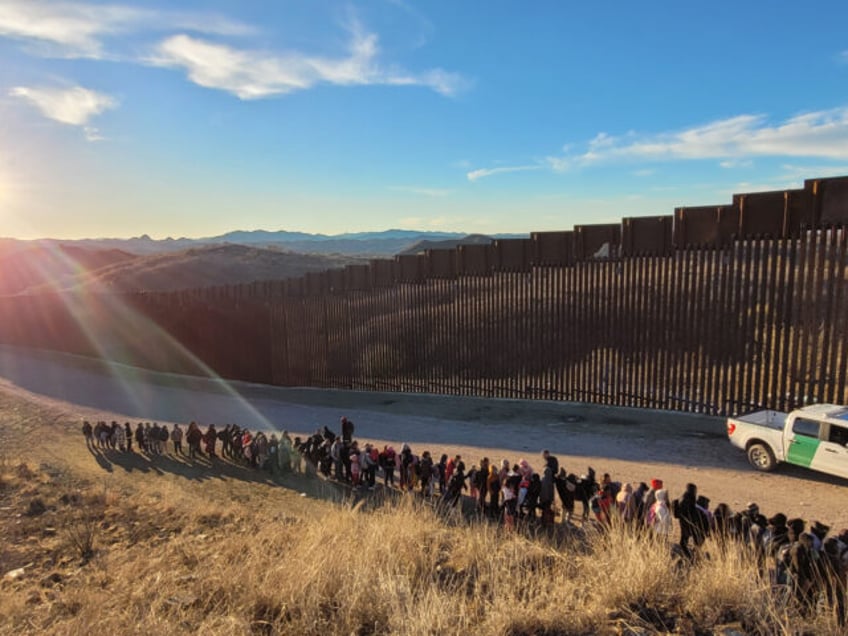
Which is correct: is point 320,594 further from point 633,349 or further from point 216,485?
point 633,349

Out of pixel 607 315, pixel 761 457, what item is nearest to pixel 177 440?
pixel 607 315

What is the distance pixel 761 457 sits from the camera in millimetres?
10438

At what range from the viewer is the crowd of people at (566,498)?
18.5 feet

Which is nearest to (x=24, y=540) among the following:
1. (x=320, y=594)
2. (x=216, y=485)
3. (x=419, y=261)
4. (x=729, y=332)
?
(x=216, y=485)

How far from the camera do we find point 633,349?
15.4m

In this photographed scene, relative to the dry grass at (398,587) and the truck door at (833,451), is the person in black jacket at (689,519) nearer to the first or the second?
the dry grass at (398,587)

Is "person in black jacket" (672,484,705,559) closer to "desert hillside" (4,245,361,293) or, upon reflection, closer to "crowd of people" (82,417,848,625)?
"crowd of people" (82,417,848,625)

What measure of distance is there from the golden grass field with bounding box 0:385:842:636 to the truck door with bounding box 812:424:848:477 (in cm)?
463

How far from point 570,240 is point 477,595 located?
42.6ft

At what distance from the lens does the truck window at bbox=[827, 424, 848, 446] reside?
9094 mm

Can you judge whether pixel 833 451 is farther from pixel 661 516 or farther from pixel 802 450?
pixel 661 516

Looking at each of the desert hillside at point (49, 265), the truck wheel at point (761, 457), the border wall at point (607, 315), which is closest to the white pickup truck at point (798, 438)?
the truck wheel at point (761, 457)

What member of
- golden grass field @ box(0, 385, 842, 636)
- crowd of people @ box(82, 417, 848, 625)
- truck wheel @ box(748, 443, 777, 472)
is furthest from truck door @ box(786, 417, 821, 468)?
golden grass field @ box(0, 385, 842, 636)

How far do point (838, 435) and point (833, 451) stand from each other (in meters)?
0.28
